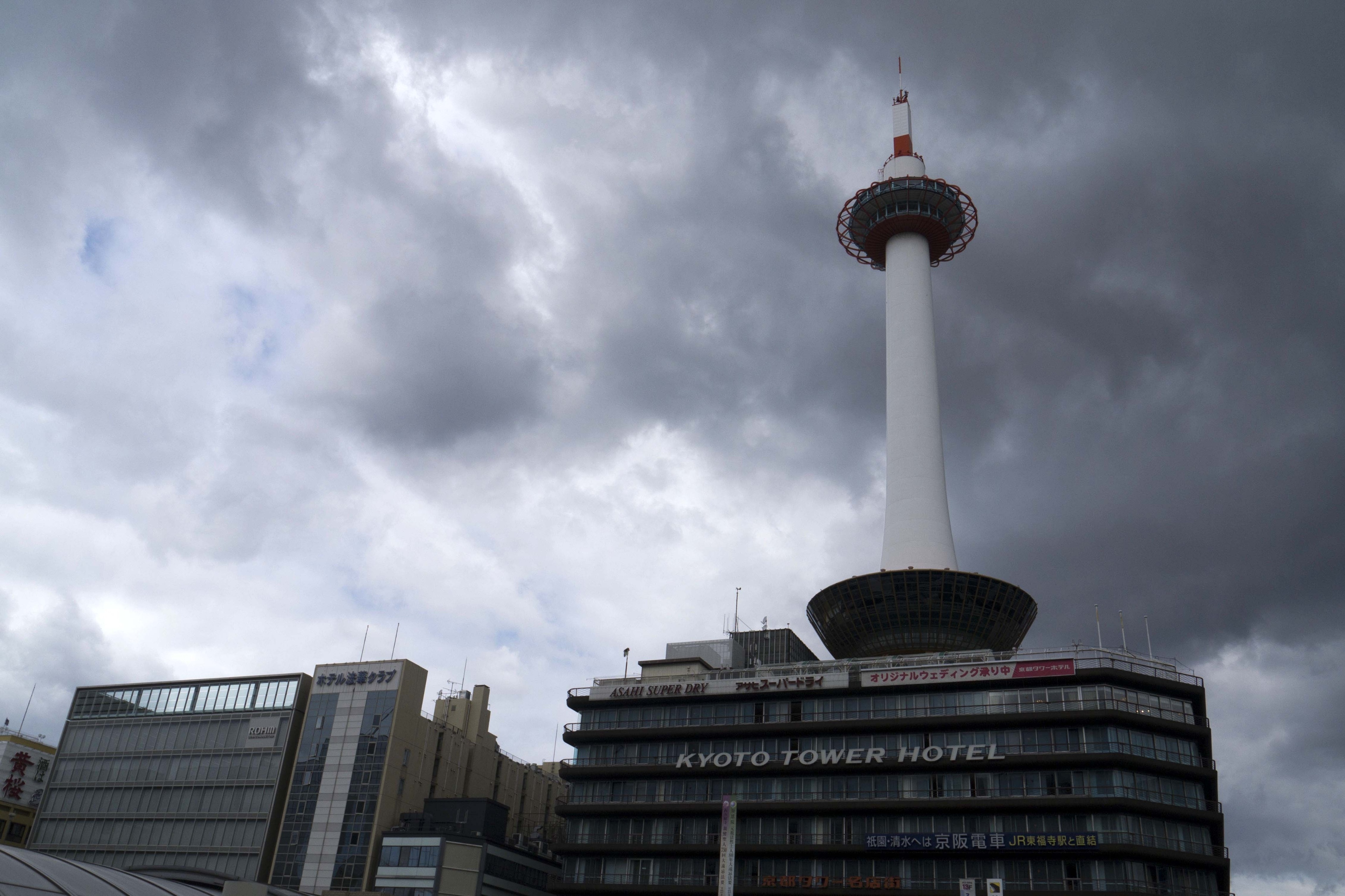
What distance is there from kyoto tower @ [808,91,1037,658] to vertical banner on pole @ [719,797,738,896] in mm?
27017

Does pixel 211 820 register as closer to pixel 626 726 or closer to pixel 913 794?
pixel 626 726

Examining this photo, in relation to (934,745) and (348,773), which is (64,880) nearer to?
(348,773)

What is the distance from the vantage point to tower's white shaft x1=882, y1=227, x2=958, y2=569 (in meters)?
116

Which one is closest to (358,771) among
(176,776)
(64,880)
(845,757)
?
(176,776)

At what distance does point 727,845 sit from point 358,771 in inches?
1491

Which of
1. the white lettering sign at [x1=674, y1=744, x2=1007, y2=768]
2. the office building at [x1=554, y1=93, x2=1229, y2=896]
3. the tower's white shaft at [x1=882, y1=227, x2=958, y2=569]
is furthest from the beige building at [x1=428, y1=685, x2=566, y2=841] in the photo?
the tower's white shaft at [x1=882, y1=227, x2=958, y2=569]

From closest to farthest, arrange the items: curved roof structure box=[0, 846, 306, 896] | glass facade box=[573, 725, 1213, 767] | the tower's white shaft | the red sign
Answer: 1. curved roof structure box=[0, 846, 306, 896]
2. glass facade box=[573, 725, 1213, 767]
3. the red sign
4. the tower's white shaft

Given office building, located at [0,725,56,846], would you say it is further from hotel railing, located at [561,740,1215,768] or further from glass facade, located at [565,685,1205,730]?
hotel railing, located at [561,740,1215,768]

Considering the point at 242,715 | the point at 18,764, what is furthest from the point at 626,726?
the point at 18,764

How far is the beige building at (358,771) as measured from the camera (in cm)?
9912

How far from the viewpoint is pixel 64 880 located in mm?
45656

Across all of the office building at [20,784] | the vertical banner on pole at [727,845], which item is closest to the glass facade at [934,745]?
the vertical banner on pole at [727,845]

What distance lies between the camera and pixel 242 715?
363ft

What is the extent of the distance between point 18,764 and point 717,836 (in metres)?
85.5
